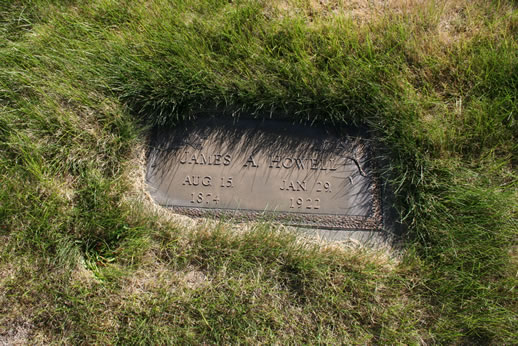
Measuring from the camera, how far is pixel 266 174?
2.43 metres

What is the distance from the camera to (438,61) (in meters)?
2.48

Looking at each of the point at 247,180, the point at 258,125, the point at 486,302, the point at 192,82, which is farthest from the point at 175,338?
the point at 486,302

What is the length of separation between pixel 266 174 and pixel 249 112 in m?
0.44

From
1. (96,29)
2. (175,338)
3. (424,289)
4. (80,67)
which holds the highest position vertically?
(96,29)

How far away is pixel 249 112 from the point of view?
8.30 feet

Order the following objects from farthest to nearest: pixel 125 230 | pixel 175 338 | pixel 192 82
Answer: pixel 192 82 → pixel 125 230 → pixel 175 338

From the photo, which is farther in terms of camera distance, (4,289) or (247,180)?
(247,180)

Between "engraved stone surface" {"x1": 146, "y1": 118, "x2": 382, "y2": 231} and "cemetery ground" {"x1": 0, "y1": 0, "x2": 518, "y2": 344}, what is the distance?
10 cm

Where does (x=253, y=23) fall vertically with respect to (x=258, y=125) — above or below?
above

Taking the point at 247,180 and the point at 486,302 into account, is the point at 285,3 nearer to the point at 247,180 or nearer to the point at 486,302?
the point at 247,180

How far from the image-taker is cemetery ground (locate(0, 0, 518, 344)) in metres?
2.17

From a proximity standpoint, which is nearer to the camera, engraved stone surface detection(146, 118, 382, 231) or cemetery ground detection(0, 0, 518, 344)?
cemetery ground detection(0, 0, 518, 344)

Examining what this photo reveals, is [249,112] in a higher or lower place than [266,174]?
higher

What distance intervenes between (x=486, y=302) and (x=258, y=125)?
1.69 meters
